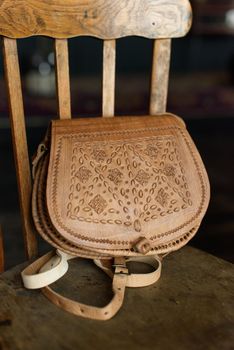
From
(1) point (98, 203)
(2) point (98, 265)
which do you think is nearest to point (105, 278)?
(2) point (98, 265)

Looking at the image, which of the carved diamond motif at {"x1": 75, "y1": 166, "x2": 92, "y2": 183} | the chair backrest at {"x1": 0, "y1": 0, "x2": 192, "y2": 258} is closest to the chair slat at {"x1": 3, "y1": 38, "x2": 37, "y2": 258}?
the chair backrest at {"x1": 0, "y1": 0, "x2": 192, "y2": 258}

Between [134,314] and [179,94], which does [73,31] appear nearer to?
[134,314]

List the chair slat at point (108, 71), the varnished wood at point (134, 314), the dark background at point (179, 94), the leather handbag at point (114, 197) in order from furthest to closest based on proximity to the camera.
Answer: the dark background at point (179, 94), the chair slat at point (108, 71), the leather handbag at point (114, 197), the varnished wood at point (134, 314)

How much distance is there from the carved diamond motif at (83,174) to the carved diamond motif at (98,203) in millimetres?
35

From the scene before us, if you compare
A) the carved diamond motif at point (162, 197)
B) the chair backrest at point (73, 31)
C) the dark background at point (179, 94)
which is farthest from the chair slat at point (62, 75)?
the dark background at point (179, 94)

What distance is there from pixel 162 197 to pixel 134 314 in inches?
8.0

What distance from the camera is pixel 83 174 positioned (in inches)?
29.6

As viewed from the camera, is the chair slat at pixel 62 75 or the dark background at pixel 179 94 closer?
the chair slat at pixel 62 75

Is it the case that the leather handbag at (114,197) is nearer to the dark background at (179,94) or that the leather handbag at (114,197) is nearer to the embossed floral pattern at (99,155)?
the embossed floral pattern at (99,155)

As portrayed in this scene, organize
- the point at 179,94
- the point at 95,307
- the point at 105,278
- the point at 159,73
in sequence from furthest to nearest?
the point at 179,94 < the point at 159,73 < the point at 105,278 < the point at 95,307

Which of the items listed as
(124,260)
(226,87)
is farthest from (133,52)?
(124,260)

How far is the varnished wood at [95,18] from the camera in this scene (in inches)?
29.8

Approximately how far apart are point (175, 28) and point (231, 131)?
232 cm

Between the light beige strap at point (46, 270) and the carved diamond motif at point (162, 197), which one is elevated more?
the carved diamond motif at point (162, 197)
